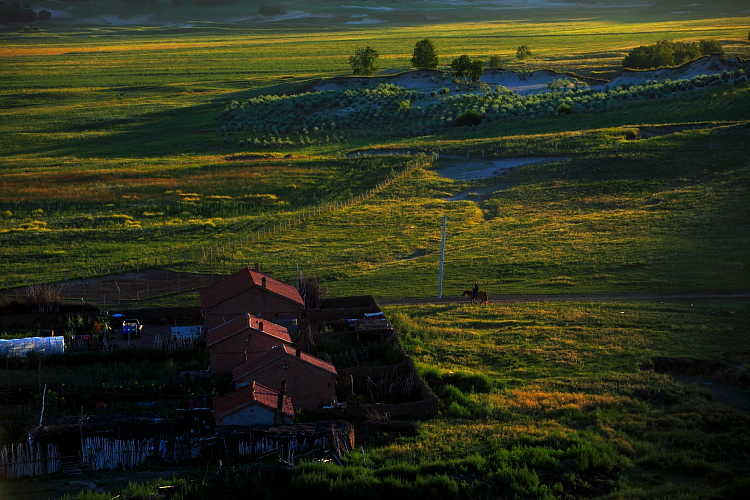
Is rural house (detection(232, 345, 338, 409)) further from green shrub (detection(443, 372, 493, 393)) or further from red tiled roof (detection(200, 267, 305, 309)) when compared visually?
red tiled roof (detection(200, 267, 305, 309))

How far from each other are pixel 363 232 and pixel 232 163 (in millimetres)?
27540

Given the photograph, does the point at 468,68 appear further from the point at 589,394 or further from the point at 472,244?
the point at 589,394

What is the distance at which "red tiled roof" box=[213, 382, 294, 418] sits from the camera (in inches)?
957

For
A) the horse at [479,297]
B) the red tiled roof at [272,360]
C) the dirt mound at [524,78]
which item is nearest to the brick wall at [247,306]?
the red tiled roof at [272,360]

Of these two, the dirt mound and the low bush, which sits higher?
the dirt mound

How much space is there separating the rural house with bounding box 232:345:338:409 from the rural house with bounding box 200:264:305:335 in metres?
6.54

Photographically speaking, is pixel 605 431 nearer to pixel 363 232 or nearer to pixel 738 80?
pixel 363 232

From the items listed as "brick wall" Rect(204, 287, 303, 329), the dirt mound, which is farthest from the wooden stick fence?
the dirt mound

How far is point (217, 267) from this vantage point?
151ft

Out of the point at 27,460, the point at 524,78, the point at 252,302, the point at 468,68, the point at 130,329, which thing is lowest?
the point at 130,329

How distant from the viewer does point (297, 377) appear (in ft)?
87.6

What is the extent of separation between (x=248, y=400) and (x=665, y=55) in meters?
113

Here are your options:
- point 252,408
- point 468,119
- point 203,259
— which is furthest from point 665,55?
point 252,408

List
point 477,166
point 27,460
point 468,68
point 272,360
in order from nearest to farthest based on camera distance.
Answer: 1. point 27,460
2. point 272,360
3. point 477,166
4. point 468,68
